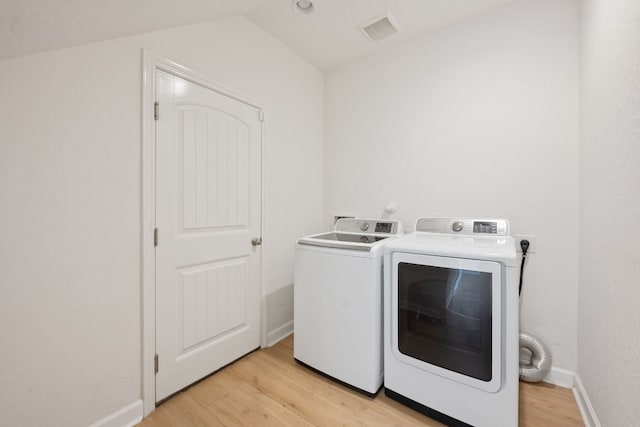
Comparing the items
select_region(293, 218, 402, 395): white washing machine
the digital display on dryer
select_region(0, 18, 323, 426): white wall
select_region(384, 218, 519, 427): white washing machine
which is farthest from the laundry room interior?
select_region(293, 218, 402, 395): white washing machine

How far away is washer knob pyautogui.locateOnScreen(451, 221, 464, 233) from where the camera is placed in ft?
6.06

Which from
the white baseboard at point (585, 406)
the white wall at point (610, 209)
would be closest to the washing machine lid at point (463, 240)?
the white wall at point (610, 209)

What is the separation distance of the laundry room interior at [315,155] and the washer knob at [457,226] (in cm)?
19

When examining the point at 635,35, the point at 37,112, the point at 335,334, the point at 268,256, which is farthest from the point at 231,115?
the point at 635,35

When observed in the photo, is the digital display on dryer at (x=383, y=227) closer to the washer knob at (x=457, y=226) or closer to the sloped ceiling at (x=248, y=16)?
the washer knob at (x=457, y=226)

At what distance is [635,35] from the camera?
92 cm

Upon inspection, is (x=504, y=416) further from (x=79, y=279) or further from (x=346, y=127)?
→ (x=346, y=127)

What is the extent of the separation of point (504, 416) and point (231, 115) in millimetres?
2375

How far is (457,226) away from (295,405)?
160 cm

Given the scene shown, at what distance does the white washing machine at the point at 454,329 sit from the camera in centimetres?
121

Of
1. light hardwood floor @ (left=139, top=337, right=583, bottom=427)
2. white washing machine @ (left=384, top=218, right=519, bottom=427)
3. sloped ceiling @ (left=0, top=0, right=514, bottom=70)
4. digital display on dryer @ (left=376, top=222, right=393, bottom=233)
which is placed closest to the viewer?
sloped ceiling @ (left=0, top=0, right=514, bottom=70)

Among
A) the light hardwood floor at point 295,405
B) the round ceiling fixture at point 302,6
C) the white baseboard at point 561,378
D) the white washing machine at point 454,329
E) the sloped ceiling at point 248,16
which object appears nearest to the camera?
the sloped ceiling at point 248,16

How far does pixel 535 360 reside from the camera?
5.46ft

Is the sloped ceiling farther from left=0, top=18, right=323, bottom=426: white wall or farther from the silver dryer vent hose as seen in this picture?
the silver dryer vent hose
